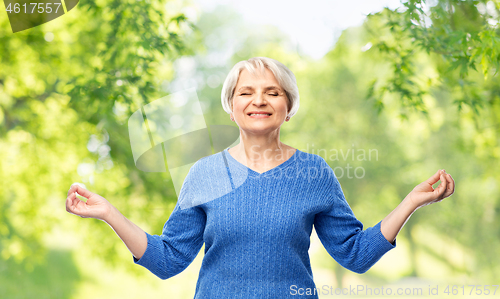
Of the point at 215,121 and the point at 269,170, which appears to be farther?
the point at 215,121

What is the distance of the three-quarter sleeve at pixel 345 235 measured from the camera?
1134mm

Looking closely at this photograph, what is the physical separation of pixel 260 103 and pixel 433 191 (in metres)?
0.50

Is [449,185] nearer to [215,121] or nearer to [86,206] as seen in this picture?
[86,206]

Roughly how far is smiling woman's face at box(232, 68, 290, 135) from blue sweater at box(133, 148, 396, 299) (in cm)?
14

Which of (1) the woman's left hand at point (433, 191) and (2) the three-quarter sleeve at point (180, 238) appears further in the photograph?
(2) the three-quarter sleeve at point (180, 238)

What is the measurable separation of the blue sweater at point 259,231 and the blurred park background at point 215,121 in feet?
4.21

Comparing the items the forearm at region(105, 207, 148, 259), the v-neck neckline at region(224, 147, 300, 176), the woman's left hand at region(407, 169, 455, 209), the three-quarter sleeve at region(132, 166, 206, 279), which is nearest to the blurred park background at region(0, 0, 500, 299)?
the woman's left hand at region(407, 169, 455, 209)

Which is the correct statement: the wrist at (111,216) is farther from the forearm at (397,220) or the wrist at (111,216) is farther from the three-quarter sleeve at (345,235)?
the forearm at (397,220)

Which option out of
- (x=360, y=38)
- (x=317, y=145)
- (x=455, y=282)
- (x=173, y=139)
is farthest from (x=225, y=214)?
(x=455, y=282)

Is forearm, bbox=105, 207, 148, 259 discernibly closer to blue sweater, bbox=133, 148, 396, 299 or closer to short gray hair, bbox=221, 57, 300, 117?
blue sweater, bbox=133, 148, 396, 299

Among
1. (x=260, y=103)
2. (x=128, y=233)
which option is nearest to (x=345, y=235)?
(x=260, y=103)

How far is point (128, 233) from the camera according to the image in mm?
1066

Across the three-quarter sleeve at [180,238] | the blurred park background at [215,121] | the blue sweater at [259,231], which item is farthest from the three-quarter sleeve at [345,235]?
the blurred park background at [215,121]

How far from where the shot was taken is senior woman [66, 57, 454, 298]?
3.57 ft
